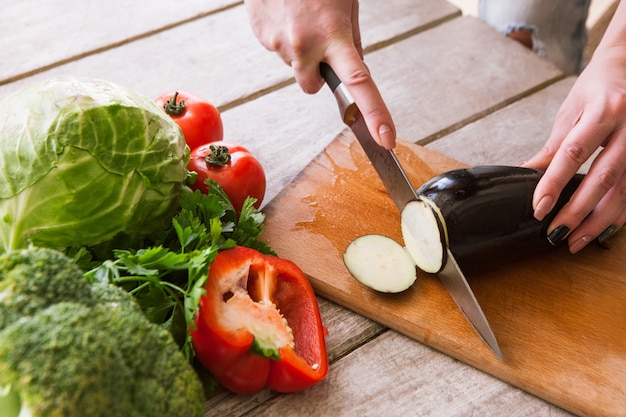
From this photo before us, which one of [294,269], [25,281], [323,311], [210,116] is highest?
[25,281]

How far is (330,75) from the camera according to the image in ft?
5.33

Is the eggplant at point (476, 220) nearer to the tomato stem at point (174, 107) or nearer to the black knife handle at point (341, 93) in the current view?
the black knife handle at point (341, 93)

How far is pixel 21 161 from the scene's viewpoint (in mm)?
1336

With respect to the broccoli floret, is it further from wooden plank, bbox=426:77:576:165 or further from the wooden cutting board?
wooden plank, bbox=426:77:576:165

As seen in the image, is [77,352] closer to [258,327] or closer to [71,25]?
[258,327]

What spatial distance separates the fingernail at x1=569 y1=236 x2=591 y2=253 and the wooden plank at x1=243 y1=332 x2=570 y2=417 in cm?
43

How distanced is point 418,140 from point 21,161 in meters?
1.21

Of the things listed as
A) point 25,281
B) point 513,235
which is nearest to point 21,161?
point 25,281

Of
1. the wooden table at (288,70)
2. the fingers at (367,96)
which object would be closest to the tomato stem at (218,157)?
the wooden table at (288,70)

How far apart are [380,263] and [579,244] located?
1.71 ft

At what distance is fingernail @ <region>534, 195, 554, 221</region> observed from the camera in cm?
156

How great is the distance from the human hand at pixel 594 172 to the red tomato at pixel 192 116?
35.2 inches

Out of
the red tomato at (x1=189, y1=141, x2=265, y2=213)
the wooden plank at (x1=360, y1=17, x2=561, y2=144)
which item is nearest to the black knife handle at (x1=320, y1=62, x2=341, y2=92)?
the red tomato at (x1=189, y1=141, x2=265, y2=213)

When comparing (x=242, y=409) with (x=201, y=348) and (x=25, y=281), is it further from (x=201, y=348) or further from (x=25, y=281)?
(x=25, y=281)
